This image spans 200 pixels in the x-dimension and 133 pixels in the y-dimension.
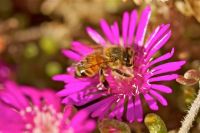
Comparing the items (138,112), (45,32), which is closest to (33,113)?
(138,112)

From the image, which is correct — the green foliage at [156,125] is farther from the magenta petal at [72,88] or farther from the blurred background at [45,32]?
the blurred background at [45,32]

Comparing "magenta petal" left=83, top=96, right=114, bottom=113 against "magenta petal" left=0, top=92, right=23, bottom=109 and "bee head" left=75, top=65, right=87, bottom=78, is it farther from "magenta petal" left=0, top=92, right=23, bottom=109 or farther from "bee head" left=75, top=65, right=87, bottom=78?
"magenta petal" left=0, top=92, right=23, bottom=109

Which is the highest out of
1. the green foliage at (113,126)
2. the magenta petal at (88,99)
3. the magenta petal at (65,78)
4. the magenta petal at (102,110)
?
the magenta petal at (65,78)

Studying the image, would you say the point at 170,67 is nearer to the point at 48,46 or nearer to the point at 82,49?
the point at 82,49

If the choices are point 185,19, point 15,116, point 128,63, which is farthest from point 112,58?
point 185,19

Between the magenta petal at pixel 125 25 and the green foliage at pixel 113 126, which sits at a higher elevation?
the magenta petal at pixel 125 25

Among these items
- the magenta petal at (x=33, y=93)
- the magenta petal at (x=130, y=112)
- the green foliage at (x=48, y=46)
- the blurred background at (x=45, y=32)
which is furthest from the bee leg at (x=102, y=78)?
the green foliage at (x=48, y=46)

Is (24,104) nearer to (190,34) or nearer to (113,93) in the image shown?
(113,93)
